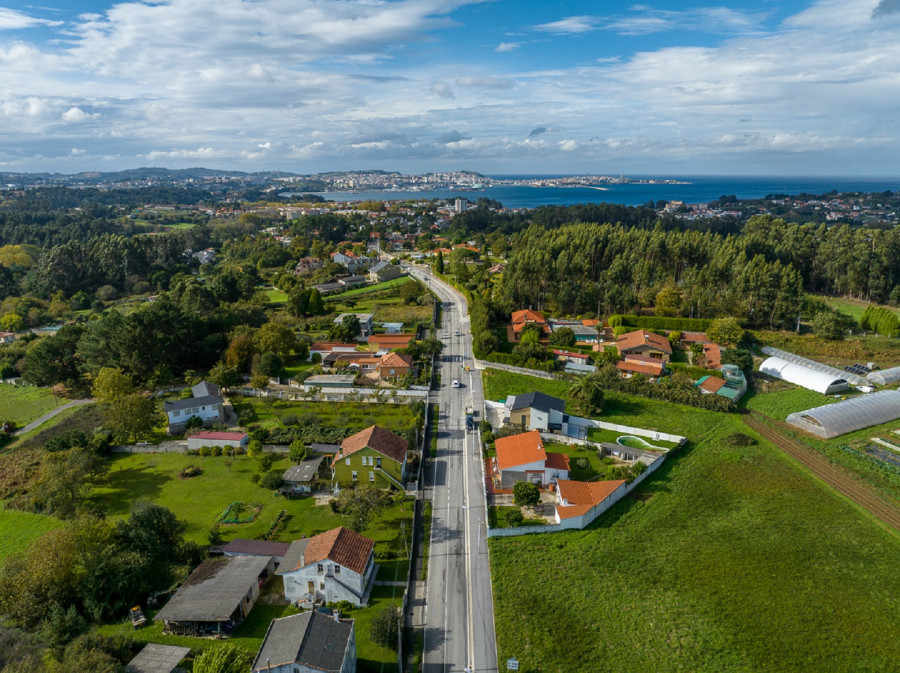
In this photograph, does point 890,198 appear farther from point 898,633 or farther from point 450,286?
point 898,633

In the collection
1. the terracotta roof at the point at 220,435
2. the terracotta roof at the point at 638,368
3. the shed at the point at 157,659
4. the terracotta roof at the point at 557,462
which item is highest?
the terracotta roof at the point at 638,368

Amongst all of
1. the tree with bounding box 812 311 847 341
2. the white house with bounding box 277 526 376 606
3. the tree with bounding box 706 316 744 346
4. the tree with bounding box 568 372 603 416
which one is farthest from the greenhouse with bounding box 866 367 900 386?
the white house with bounding box 277 526 376 606

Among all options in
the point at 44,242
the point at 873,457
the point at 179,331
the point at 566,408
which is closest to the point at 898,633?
the point at 873,457

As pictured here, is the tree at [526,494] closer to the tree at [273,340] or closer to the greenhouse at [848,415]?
the greenhouse at [848,415]

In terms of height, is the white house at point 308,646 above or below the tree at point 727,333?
below

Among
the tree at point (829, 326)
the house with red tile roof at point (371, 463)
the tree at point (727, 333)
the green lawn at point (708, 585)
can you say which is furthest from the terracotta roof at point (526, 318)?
the house with red tile roof at point (371, 463)

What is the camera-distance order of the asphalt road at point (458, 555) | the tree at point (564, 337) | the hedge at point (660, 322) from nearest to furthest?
1. the asphalt road at point (458, 555)
2. the tree at point (564, 337)
3. the hedge at point (660, 322)
